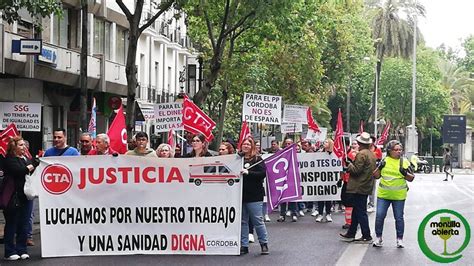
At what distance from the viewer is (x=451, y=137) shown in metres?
71.1

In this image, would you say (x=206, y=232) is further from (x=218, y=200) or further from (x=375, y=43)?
(x=375, y=43)

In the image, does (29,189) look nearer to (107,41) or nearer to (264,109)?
(264,109)

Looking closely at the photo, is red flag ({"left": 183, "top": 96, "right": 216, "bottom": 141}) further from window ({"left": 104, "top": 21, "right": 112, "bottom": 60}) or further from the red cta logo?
window ({"left": 104, "top": 21, "right": 112, "bottom": 60})

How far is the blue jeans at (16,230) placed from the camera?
12.9 meters

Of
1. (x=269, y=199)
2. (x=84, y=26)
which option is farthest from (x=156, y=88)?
(x=269, y=199)

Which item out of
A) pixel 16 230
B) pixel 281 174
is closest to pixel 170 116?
pixel 281 174

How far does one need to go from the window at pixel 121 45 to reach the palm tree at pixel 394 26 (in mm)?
27896

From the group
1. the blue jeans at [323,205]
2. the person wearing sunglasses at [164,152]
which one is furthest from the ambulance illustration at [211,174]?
the blue jeans at [323,205]

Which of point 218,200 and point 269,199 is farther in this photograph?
point 269,199

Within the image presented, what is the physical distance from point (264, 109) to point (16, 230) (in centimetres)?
→ 1337

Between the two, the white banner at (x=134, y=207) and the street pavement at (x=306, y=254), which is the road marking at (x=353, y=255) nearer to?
the street pavement at (x=306, y=254)

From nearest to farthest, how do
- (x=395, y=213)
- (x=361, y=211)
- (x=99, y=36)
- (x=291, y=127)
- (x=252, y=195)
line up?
(x=252, y=195) → (x=395, y=213) → (x=361, y=211) → (x=291, y=127) → (x=99, y=36)

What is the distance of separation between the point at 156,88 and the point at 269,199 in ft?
113

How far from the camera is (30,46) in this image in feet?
85.8
